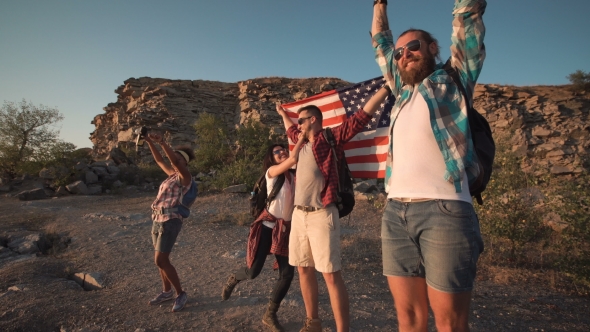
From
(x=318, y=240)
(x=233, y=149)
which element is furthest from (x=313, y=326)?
(x=233, y=149)

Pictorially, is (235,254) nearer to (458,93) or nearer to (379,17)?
(379,17)

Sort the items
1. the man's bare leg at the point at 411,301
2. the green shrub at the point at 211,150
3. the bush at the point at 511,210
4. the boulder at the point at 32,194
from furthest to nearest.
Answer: the green shrub at the point at 211,150 < the boulder at the point at 32,194 < the bush at the point at 511,210 < the man's bare leg at the point at 411,301

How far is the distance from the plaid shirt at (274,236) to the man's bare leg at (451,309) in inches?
68.3

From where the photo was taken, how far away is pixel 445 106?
1.57m

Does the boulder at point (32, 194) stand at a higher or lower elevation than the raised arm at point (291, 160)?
lower

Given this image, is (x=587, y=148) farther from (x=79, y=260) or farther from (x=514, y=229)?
(x=79, y=260)

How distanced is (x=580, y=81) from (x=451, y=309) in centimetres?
2637

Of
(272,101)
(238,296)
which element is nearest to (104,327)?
(238,296)

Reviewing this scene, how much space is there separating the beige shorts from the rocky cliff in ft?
53.2

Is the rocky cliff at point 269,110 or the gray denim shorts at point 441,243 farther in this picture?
the rocky cliff at point 269,110

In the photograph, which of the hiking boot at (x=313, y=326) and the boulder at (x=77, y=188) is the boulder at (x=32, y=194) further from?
the hiking boot at (x=313, y=326)

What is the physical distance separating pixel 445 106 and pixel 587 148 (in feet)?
66.2

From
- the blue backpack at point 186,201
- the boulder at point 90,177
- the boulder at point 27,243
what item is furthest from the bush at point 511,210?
the boulder at point 90,177

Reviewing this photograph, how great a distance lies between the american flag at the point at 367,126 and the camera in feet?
11.5
